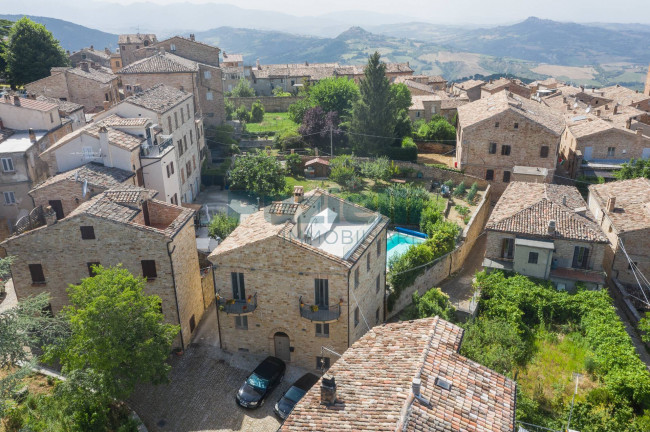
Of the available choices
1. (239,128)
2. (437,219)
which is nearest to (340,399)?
(437,219)

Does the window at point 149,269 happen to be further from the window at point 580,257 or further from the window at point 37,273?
the window at point 580,257

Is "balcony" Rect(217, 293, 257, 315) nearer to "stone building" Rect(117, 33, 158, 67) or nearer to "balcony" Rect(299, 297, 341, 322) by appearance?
"balcony" Rect(299, 297, 341, 322)

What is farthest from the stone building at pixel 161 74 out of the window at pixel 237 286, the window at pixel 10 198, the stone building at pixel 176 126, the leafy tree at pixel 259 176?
the window at pixel 237 286

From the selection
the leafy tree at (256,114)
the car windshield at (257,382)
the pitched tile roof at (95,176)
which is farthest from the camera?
the leafy tree at (256,114)

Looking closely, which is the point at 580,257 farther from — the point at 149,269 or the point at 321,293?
the point at 149,269

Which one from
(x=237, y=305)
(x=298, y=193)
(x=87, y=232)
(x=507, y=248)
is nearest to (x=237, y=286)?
(x=237, y=305)

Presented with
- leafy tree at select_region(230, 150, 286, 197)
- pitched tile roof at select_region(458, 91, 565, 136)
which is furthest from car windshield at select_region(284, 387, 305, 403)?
pitched tile roof at select_region(458, 91, 565, 136)
